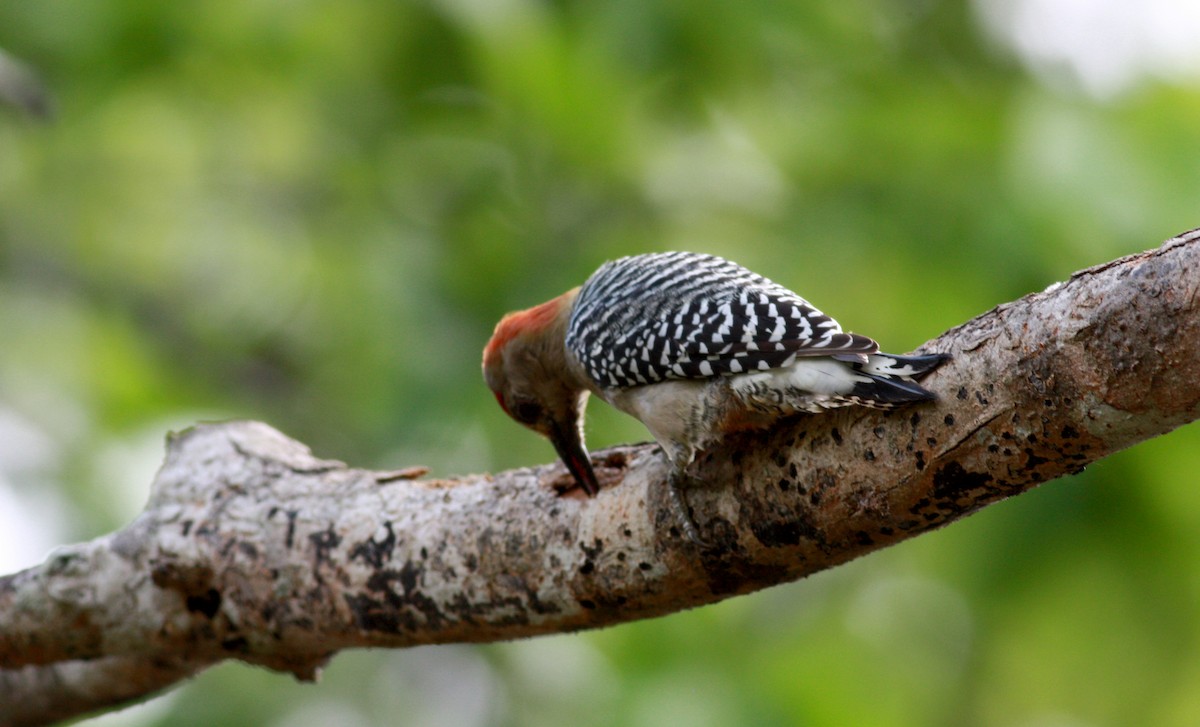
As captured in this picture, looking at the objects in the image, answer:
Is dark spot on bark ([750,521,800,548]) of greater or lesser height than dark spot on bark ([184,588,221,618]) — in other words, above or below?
below

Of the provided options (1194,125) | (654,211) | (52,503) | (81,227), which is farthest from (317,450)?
(1194,125)

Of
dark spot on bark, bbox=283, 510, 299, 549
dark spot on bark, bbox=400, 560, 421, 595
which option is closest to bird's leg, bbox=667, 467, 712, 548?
dark spot on bark, bbox=400, 560, 421, 595

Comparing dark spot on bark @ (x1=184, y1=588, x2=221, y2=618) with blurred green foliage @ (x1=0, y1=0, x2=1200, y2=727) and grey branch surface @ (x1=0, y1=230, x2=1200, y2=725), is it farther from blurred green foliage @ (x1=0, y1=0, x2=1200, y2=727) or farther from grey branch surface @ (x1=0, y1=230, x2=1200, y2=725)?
blurred green foliage @ (x1=0, y1=0, x2=1200, y2=727)

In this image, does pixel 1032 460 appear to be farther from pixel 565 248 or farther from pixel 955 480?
pixel 565 248

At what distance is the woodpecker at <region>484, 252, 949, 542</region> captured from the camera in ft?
10.8

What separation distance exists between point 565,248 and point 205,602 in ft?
14.8

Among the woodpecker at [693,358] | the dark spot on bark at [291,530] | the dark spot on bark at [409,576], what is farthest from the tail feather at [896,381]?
the dark spot on bark at [291,530]

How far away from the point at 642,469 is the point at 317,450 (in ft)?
21.7

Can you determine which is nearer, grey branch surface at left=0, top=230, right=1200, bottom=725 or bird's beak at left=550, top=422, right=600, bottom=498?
grey branch surface at left=0, top=230, right=1200, bottom=725

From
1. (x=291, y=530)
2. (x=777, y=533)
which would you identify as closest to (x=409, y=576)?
(x=291, y=530)

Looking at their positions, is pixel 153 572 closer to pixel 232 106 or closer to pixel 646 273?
pixel 646 273

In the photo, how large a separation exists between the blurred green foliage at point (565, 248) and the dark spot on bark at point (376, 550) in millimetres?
2736

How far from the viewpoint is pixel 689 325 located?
4.04 m

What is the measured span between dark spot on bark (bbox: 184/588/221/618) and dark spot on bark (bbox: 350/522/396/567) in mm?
610
